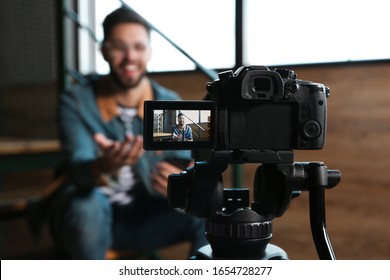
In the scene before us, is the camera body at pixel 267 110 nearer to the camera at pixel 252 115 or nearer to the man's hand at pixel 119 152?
the camera at pixel 252 115

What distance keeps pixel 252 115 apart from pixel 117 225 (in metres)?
0.96

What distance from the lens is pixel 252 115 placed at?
0.51 metres

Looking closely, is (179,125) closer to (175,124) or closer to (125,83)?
(175,124)

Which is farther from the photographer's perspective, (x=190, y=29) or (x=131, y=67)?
(x=131, y=67)

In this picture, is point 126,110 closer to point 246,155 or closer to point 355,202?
point 355,202

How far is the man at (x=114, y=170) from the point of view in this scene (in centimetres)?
134

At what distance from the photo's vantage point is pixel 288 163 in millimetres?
525

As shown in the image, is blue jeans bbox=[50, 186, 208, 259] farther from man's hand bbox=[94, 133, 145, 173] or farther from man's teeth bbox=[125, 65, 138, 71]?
man's teeth bbox=[125, 65, 138, 71]

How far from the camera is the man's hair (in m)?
1.37

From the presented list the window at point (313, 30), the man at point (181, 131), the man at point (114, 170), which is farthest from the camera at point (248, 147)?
the man at point (114, 170)

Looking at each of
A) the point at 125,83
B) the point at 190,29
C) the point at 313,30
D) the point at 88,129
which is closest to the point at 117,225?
the point at 88,129

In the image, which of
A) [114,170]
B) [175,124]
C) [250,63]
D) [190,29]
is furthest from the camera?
[114,170]

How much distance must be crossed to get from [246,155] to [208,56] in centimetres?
84
